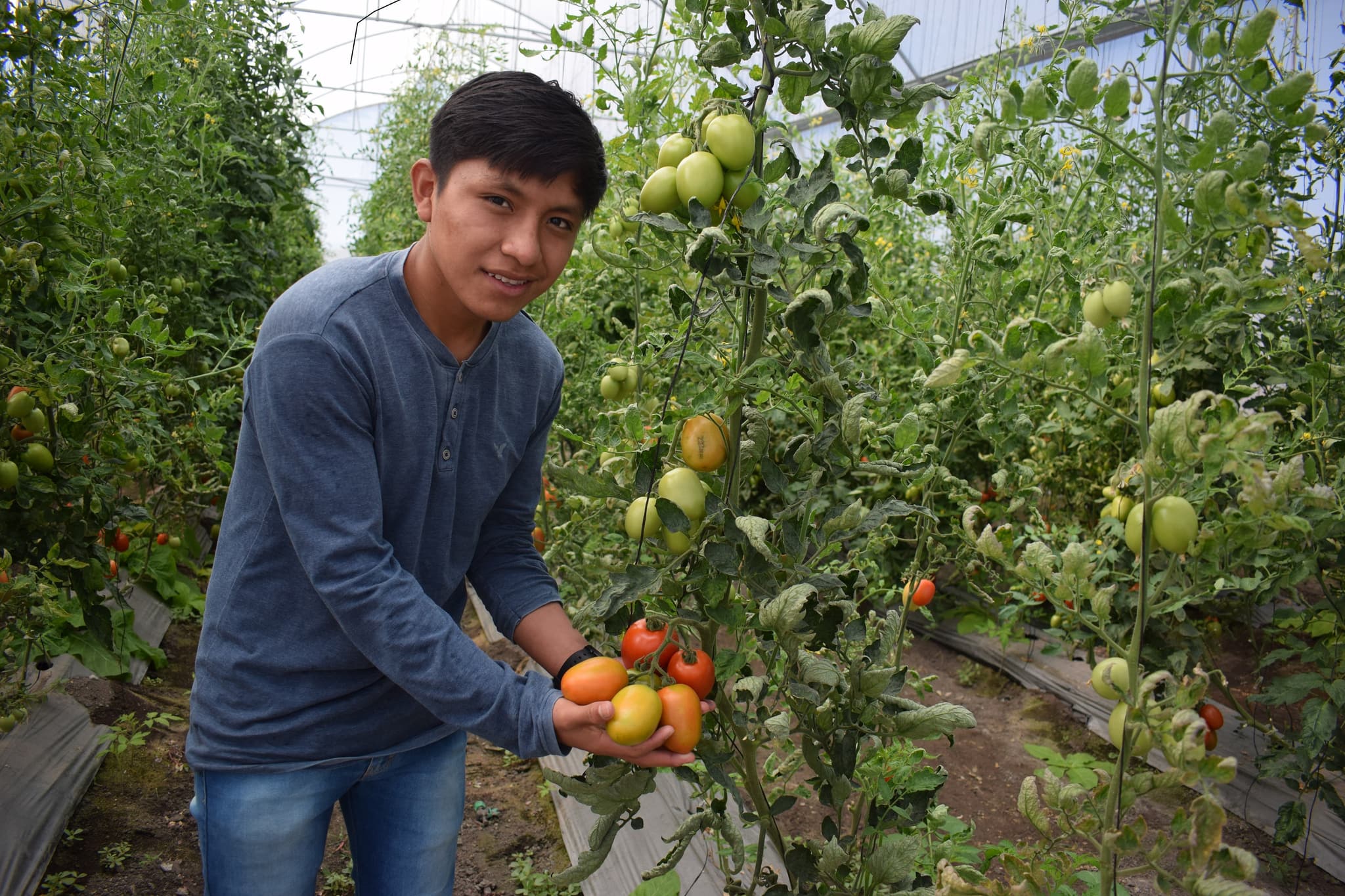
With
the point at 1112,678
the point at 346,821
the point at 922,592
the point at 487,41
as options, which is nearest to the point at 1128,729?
the point at 1112,678

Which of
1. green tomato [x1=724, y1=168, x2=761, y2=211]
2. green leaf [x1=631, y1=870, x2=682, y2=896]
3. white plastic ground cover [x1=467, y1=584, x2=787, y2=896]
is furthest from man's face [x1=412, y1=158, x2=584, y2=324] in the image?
green leaf [x1=631, y1=870, x2=682, y2=896]

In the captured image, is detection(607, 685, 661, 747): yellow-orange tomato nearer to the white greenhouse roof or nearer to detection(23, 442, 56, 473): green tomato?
detection(23, 442, 56, 473): green tomato

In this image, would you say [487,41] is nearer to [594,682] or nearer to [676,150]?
[676,150]

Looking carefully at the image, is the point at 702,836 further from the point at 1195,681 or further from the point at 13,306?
the point at 13,306

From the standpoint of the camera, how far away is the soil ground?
2.11m

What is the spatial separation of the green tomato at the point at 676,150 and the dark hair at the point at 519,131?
0.37 feet

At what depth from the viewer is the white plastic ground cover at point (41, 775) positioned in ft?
6.16

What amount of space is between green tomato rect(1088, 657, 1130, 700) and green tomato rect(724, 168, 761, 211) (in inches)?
25.7

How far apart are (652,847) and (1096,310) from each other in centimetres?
154

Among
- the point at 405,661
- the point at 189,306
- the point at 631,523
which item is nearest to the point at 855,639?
the point at 631,523

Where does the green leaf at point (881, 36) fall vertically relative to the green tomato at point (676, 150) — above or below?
above

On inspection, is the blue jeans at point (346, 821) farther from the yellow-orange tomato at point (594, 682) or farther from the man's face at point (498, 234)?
the man's face at point (498, 234)

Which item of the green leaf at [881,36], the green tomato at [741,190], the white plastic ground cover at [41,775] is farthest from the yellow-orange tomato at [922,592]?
the white plastic ground cover at [41,775]

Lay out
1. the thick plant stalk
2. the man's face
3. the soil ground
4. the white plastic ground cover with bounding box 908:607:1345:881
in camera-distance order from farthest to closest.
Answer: the white plastic ground cover with bounding box 908:607:1345:881
the soil ground
the man's face
the thick plant stalk
